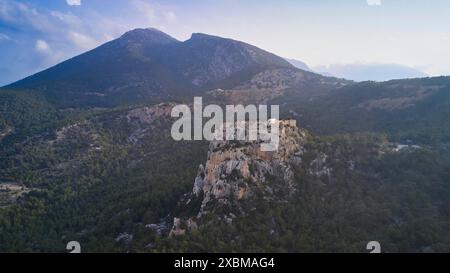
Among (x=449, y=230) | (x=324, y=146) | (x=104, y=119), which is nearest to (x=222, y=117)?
(x=104, y=119)

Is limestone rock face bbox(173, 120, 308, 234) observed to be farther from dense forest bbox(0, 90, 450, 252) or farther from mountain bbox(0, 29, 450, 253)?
dense forest bbox(0, 90, 450, 252)

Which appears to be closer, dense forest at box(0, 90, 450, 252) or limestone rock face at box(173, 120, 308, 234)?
dense forest at box(0, 90, 450, 252)
